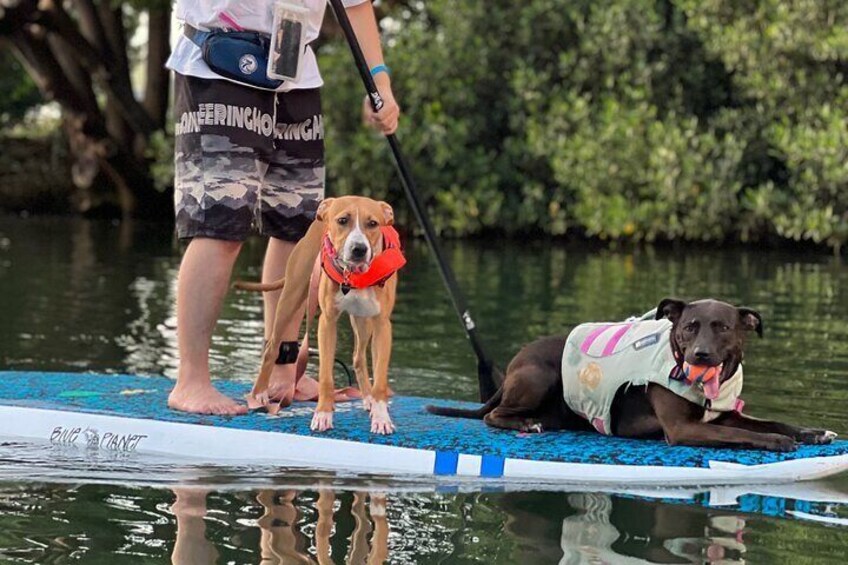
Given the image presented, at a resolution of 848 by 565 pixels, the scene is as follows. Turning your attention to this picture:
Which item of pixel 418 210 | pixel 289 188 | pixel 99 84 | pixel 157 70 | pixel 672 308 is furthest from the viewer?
pixel 157 70

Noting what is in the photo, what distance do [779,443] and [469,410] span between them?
1430 mm

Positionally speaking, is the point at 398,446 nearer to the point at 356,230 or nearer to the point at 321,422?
the point at 321,422

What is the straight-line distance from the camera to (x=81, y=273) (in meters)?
15.4

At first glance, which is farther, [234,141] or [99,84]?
[99,84]

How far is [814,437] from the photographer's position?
5.79 metres

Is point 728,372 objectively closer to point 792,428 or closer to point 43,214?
point 792,428

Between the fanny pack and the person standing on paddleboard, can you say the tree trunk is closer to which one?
the person standing on paddleboard

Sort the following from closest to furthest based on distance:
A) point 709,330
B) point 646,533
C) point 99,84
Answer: point 646,533 → point 709,330 → point 99,84

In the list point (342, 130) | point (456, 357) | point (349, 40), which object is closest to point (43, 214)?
point (342, 130)

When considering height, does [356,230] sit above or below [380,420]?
above

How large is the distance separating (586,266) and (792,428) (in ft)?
39.9

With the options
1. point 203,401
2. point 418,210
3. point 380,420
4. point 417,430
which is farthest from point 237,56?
point 417,430

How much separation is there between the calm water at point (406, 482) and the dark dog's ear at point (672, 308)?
819 millimetres

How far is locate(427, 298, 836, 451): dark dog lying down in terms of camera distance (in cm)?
561
